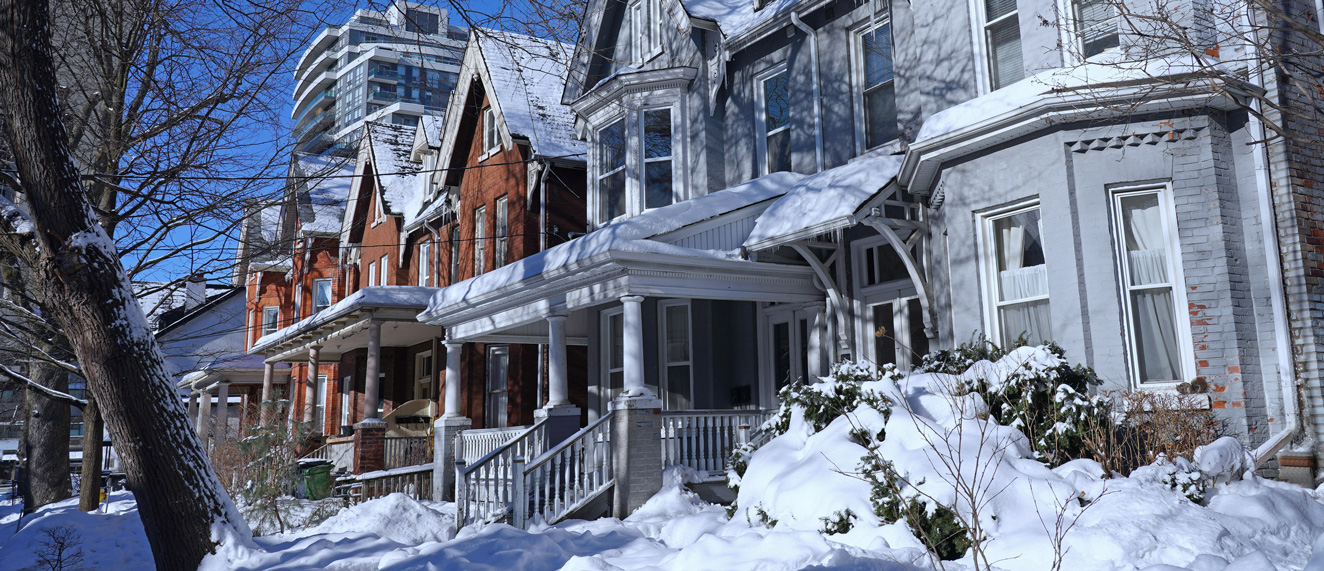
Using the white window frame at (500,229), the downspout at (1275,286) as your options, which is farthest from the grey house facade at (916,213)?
the white window frame at (500,229)

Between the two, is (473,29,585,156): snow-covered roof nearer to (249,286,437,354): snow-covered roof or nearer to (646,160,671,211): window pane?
(646,160,671,211): window pane

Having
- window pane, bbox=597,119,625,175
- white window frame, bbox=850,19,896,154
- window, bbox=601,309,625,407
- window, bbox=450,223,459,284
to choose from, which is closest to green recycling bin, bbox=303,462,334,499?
window, bbox=601,309,625,407

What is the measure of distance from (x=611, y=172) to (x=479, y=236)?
5683mm

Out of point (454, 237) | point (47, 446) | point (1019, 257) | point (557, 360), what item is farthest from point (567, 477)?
point (454, 237)

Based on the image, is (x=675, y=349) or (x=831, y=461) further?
(x=675, y=349)

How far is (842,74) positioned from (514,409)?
30.8ft

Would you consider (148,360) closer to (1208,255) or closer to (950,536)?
(950,536)

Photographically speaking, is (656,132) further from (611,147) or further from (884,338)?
(884,338)

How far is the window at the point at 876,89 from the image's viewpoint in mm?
12320

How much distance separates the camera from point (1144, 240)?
8680mm

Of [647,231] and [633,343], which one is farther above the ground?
[647,231]

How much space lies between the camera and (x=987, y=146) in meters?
9.52

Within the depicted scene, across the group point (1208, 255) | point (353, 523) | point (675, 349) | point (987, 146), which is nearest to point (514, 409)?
point (675, 349)

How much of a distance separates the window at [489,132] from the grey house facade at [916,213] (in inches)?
154
